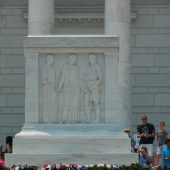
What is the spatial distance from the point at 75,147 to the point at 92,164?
72 cm

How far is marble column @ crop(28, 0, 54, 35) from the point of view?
4941cm

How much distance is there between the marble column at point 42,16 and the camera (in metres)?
49.4

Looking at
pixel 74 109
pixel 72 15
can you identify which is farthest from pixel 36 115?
pixel 72 15

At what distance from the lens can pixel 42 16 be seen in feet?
163

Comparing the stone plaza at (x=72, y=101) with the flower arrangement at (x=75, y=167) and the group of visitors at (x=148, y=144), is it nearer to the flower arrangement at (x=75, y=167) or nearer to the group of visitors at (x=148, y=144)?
the flower arrangement at (x=75, y=167)

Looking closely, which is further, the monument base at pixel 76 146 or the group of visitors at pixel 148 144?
the group of visitors at pixel 148 144

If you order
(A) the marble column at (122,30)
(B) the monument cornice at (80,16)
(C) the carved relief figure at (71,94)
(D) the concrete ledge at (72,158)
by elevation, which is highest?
(B) the monument cornice at (80,16)

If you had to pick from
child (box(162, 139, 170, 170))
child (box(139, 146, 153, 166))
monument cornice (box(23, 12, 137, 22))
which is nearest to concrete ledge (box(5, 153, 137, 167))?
child (box(162, 139, 170, 170))

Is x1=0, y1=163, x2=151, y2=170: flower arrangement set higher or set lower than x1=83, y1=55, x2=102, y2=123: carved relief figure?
lower

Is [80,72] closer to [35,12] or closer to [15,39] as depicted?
[35,12]

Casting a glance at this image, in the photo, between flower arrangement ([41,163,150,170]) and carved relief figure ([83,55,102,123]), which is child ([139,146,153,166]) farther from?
flower arrangement ([41,163,150,170])

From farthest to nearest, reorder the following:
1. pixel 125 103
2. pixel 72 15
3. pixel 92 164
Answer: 1. pixel 72 15
2. pixel 125 103
3. pixel 92 164

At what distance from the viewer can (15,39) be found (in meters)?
56.0

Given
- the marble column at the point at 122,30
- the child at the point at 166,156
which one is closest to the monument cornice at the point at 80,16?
the marble column at the point at 122,30
